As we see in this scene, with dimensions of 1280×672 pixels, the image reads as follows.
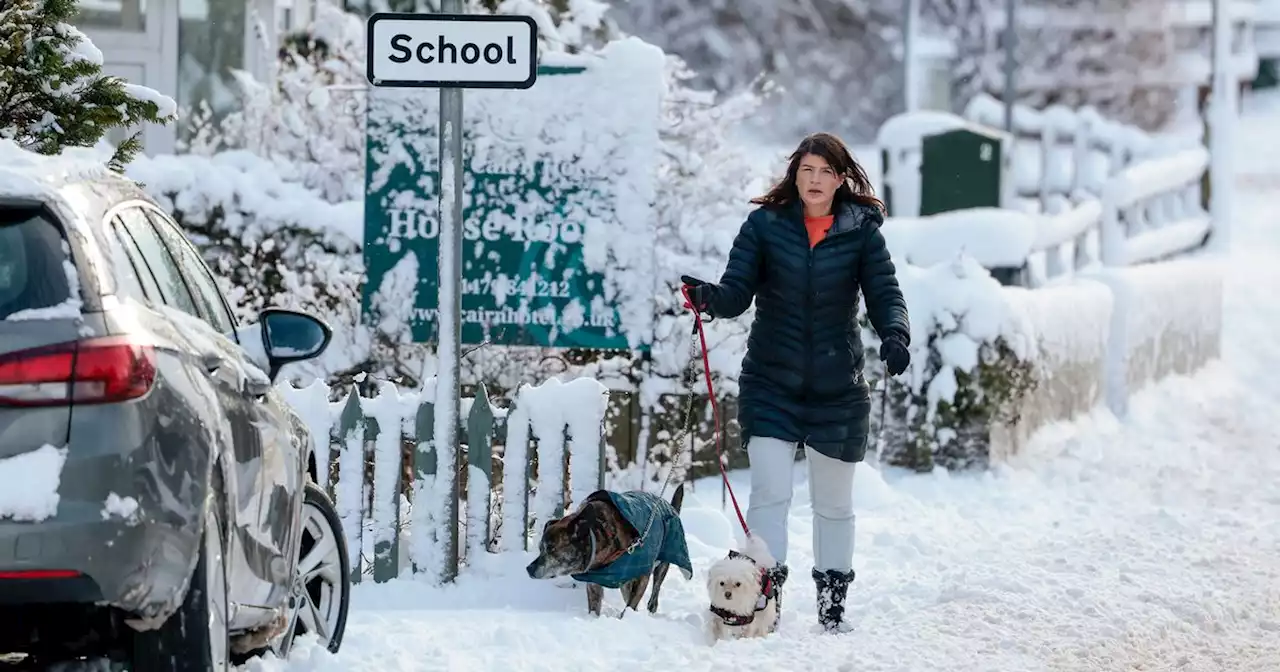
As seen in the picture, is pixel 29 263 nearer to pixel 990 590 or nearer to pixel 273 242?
pixel 990 590

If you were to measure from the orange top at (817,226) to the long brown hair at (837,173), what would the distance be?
8cm

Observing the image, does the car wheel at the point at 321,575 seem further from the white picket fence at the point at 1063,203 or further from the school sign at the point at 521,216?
the white picket fence at the point at 1063,203

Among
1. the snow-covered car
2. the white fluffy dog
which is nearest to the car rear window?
the snow-covered car

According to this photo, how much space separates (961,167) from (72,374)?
14.9m

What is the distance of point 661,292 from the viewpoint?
1040 cm


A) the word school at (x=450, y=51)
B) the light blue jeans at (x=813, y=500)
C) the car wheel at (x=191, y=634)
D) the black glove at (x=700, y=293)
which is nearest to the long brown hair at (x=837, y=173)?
the black glove at (x=700, y=293)

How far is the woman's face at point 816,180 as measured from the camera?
278 inches

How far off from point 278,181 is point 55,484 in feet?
21.5

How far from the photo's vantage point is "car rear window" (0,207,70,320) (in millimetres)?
4047

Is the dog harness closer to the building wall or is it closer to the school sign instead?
the school sign

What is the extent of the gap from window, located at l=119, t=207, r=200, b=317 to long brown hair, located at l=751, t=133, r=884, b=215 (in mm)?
2525

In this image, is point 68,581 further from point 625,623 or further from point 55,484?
point 625,623

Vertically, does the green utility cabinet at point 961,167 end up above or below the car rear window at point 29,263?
above

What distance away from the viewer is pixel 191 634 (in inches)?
163
